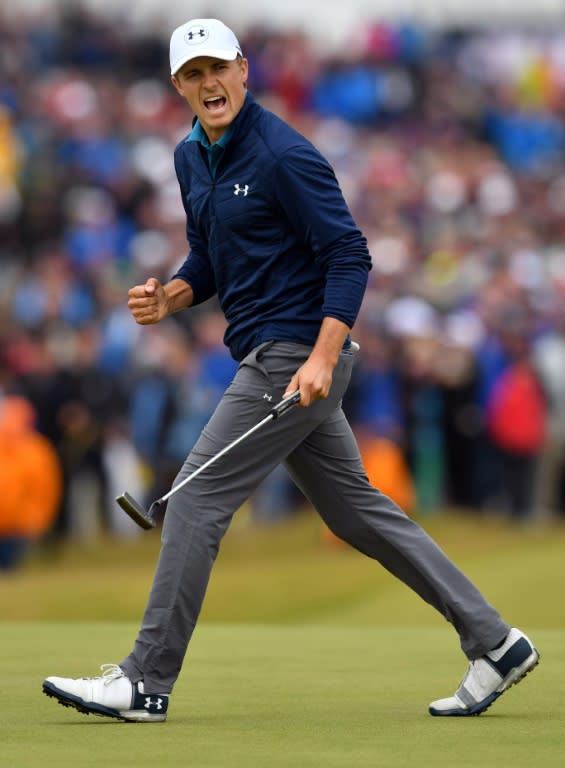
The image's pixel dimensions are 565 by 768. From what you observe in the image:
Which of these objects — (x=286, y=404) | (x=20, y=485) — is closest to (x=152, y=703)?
(x=286, y=404)

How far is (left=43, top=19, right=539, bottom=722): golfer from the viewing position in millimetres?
6434

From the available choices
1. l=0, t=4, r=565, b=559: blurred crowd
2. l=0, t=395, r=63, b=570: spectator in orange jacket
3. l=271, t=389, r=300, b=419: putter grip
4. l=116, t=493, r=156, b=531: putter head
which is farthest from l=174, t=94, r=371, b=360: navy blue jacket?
l=0, t=4, r=565, b=559: blurred crowd

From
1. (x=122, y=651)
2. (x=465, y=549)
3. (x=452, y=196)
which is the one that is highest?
(x=452, y=196)

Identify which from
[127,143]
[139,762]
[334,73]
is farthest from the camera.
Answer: [334,73]

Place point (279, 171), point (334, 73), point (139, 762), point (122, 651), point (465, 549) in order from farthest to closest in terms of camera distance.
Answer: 1. point (334, 73)
2. point (465, 549)
3. point (122, 651)
4. point (279, 171)
5. point (139, 762)

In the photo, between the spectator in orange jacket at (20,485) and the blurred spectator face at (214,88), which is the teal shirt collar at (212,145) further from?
the spectator in orange jacket at (20,485)

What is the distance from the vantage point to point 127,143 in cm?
2262

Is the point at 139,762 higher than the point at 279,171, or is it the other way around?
the point at 279,171

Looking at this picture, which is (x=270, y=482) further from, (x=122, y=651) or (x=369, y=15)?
(x=369, y=15)

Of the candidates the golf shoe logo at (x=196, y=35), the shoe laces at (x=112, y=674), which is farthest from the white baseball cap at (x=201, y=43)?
the shoe laces at (x=112, y=674)

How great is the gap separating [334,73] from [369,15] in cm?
468

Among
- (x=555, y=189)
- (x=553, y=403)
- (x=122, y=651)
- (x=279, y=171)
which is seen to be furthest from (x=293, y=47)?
(x=279, y=171)

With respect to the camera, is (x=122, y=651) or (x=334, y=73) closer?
(x=122, y=651)

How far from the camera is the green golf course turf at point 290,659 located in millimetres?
5844
